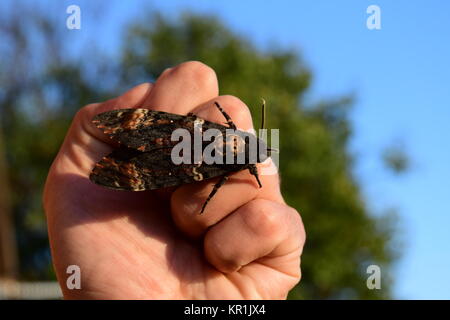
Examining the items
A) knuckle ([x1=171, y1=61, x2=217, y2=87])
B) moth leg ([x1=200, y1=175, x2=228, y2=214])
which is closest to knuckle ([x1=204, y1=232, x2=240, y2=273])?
moth leg ([x1=200, y1=175, x2=228, y2=214])

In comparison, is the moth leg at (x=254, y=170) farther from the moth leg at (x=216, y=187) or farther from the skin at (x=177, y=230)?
the moth leg at (x=216, y=187)

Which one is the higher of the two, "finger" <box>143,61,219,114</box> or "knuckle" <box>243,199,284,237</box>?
"finger" <box>143,61,219,114</box>

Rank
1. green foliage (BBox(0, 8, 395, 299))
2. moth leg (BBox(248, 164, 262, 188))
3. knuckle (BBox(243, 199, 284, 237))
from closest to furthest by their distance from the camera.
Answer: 1. knuckle (BBox(243, 199, 284, 237))
2. moth leg (BBox(248, 164, 262, 188))
3. green foliage (BBox(0, 8, 395, 299))

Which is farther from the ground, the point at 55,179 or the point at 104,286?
the point at 55,179

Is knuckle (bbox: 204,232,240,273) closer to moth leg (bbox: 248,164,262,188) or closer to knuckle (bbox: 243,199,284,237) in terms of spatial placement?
knuckle (bbox: 243,199,284,237)

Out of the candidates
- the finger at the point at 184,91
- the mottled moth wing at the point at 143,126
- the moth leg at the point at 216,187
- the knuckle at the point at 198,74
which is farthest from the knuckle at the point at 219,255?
the knuckle at the point at 198,74

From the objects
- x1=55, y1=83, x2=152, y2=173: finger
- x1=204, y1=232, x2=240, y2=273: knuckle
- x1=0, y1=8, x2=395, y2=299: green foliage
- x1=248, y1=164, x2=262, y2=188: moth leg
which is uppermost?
x1=55, y1=83, x2=152, y2=173: finger
